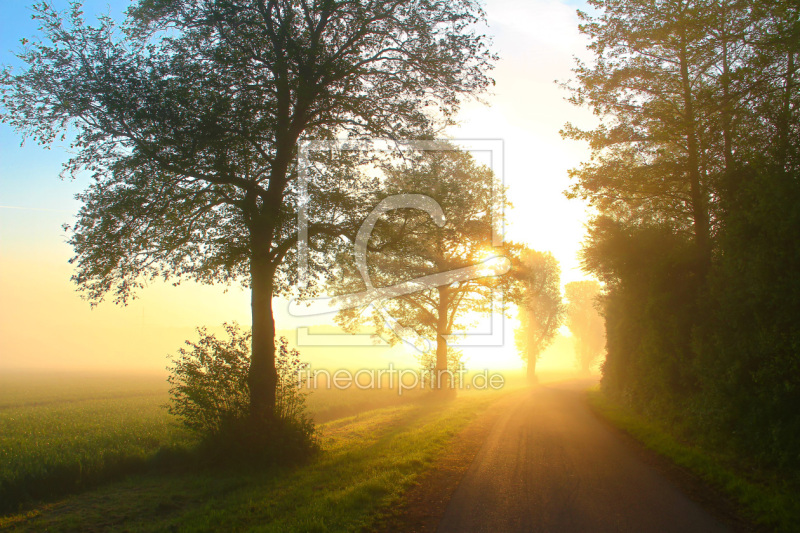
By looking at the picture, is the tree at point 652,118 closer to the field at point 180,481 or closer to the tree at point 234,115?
the tree at point 234,115

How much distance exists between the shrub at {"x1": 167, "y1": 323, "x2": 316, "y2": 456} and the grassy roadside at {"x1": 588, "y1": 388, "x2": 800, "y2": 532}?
931 cm

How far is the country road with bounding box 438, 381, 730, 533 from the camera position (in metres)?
6.18

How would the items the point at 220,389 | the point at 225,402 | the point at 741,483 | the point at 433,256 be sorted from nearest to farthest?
the point at 741,483 < the point at 220,389 < the point at 225,402 < the point at 433,256

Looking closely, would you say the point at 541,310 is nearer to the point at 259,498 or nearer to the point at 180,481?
the point at 180,481

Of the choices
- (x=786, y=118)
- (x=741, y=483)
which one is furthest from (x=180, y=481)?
(x=786, y=118)

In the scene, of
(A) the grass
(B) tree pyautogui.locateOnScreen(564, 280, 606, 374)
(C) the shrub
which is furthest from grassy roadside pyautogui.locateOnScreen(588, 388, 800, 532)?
(B) tree pyautogui.locateOnScreen(564, 280, 606, 374)

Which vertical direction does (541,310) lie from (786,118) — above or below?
A: below

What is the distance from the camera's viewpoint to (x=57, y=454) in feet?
36.9

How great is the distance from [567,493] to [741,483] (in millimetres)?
3232

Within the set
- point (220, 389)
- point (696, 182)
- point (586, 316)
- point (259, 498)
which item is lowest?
point (259, 498)

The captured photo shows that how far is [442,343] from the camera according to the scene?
2953 centimetres

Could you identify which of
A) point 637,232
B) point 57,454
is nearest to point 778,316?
point 637,232

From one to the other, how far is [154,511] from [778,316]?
1289 cm

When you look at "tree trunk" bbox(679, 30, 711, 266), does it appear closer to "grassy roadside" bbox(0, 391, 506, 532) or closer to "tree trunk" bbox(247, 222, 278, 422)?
"grassy roadside" bbox(0, 391, 506, 532)
